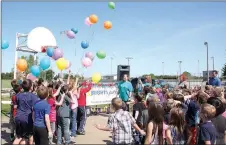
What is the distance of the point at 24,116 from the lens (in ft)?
16.8

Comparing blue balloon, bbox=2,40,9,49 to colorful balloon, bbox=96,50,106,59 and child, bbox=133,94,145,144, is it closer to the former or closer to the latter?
colorful balloon, bbox=96,50,106,59

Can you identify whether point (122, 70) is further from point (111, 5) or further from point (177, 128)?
point (177, 128)

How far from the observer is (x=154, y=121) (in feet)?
12.6

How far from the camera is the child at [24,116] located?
16.8ft

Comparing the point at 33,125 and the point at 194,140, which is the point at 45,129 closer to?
the point at 33,125

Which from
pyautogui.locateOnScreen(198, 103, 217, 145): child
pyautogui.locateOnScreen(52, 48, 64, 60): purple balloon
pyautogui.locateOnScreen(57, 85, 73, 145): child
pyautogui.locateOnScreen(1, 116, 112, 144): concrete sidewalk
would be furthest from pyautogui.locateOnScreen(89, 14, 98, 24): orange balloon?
pyautogui.locateOnScreen(198, 103, 217, 145): child

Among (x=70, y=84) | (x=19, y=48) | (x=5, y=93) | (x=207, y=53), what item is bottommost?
(x=5, y=93)

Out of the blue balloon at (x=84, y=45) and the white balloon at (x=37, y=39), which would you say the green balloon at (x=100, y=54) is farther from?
the white balloon at (x=37, y=39)

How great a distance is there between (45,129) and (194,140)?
2.86 metres

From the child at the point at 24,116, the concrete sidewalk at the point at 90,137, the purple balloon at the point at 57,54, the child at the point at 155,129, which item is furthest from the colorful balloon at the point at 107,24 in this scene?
the child at the point at 155,129

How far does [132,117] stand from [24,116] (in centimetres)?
246

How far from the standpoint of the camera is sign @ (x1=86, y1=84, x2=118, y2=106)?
460 inches

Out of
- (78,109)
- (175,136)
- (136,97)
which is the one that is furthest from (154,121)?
(78,109)

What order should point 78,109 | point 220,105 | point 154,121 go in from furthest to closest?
point 78,109, point 220,105, point 154,121
